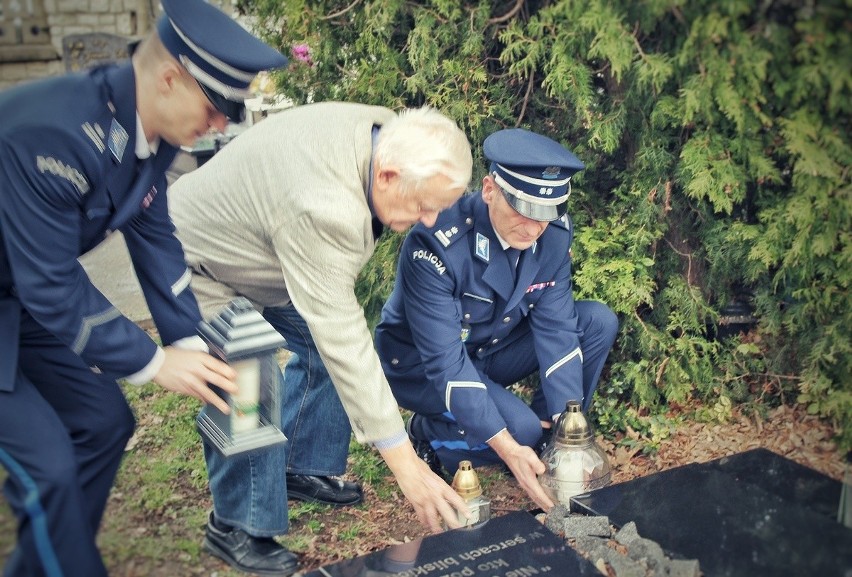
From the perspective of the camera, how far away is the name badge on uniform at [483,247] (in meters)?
3.51

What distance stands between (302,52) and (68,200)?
2319 millimetres

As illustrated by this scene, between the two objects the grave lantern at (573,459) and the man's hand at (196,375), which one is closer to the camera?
the man's hand at (196,375)

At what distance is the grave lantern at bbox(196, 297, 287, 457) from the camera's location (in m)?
2.67

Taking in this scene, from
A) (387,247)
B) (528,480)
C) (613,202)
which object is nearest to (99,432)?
(528,480)

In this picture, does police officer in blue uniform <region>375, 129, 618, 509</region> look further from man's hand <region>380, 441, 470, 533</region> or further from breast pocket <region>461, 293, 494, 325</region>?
man's hand <region>380, 441, 470, 533</region>

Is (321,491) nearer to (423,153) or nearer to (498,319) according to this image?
(498,319)

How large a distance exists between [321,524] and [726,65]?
7.72 feet

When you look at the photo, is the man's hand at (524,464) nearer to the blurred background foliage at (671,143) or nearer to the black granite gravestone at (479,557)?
the black granite gravestone at (479,557)

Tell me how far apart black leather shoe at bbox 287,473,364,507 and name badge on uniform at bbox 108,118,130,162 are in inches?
69.6

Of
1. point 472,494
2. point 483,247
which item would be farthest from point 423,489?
point 483,247

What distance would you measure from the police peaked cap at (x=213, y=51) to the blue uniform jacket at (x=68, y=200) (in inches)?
7.6

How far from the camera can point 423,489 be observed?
2744 mm

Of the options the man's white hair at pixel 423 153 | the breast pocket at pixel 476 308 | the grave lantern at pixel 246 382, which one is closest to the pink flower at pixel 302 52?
the breast pocket at pixel 476 308

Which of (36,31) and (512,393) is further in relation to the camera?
(512,393)
